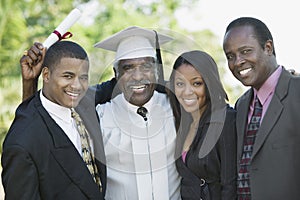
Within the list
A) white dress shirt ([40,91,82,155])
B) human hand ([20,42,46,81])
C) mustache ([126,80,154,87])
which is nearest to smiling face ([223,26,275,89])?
mustache ([126,80,154,87])

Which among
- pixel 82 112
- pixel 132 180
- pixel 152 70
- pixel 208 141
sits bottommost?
pixel 132 180

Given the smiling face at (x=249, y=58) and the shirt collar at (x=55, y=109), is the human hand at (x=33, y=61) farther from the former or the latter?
the smiling face at (x=249, y=58)

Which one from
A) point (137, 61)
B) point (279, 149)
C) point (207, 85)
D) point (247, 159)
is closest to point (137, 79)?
point (137, 61)

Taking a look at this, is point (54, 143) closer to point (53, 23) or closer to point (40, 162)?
point (40, 162)

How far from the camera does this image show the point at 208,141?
3.52m

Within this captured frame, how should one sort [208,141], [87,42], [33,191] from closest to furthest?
[33,191]
[208,141]
[87,42]

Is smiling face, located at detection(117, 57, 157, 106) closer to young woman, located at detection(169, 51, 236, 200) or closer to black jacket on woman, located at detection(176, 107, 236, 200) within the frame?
young woman, located at detection(169, 51, 236, 200)

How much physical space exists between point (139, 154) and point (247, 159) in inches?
30.2

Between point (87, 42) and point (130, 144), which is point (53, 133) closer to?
point (130, 144)

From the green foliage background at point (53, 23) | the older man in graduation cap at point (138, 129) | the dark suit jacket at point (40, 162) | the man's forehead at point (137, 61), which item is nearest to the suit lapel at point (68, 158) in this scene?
the dark suit jacket at point (40, 162)

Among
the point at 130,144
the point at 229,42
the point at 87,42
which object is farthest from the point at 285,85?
the point at 87,42

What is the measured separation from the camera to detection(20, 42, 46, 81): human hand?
3.42 metres

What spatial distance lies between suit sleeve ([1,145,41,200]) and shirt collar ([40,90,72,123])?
395mm

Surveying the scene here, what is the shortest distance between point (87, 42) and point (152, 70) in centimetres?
743
